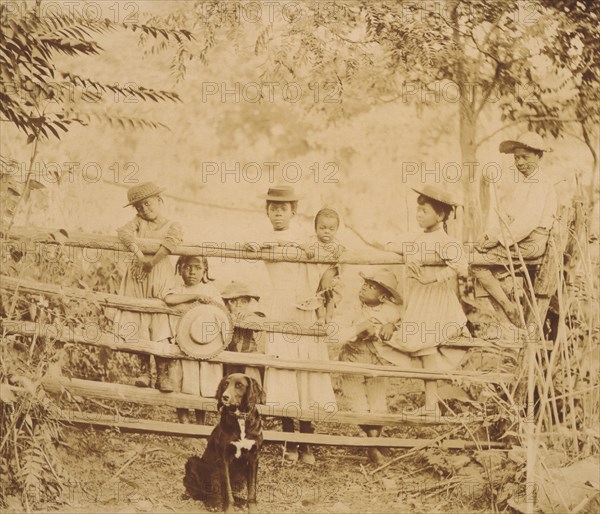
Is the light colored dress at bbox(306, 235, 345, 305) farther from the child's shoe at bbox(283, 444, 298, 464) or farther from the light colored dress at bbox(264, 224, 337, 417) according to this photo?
the child's shoe at bbox(283, 444, 298, 464)

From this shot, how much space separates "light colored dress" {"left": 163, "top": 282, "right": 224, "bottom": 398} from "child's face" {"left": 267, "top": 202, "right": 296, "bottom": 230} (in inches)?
18.9

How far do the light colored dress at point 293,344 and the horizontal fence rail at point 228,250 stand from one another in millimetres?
52

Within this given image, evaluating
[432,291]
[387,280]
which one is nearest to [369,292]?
[387,280]

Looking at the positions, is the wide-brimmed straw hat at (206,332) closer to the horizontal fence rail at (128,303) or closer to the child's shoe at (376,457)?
the horizontal fence rail at (128,303)

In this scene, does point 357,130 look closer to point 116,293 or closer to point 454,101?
point 454,101

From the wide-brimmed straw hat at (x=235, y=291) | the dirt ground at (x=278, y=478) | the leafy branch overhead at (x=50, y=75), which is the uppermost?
the leafy branch overhead at (x=50, y=75)

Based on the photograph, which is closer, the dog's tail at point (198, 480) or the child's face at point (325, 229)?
the dog's tail at point (198, 480)

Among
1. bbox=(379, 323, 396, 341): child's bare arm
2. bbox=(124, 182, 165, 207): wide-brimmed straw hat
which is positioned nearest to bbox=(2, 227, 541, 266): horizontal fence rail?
bbox=(124, 182, 165, 207): wide-brimmed straw hat

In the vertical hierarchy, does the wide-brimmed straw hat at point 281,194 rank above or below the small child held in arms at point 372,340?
above

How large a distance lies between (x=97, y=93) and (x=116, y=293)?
1.10m

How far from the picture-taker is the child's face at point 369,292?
16.3ft

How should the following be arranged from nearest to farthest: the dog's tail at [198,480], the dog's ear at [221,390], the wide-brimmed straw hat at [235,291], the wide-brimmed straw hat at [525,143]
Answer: the dog's ear at [221,390]
the dog's tail at [198,480]
the wide-brimmed straw hat at [235,291]
the wide-brimmed straw hat at [525,143]

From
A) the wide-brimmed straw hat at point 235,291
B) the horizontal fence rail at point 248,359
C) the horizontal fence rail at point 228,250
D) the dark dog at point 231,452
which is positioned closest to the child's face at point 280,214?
the horizontal fence rail at point 228,250

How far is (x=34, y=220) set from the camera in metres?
5.11
